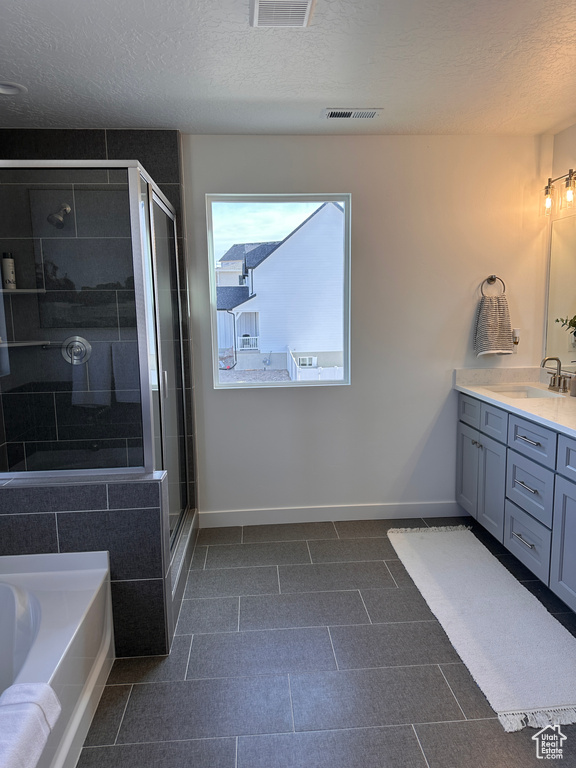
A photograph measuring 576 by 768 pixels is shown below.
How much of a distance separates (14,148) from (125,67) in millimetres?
1189

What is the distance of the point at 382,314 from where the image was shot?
340 centimetres

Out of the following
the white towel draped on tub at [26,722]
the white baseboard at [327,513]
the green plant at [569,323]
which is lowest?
the white baseboard at [327,513]

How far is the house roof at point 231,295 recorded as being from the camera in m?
3.36


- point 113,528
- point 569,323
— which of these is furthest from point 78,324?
point 569,323

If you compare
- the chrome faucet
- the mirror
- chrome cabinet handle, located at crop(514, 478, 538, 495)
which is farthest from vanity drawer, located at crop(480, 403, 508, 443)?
the mirror

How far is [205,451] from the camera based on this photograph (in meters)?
3.44

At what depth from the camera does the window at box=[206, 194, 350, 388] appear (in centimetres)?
332

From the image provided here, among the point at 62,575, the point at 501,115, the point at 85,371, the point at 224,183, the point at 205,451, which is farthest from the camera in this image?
the point at 205,451

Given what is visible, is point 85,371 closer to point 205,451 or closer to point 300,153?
point 205,451

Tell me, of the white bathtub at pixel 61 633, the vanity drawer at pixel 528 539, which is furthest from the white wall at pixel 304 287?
the white bathtub at pixel 61 633

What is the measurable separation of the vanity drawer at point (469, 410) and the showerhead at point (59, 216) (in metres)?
2.49

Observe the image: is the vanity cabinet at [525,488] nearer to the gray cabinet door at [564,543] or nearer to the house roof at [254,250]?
the gray cabinet door at [564,543]

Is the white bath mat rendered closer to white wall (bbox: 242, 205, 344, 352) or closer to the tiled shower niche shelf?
white wall (bbox: 242, 205, 344, 352)

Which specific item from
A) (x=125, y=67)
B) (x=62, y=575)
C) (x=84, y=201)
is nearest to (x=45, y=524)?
(x=62, y=575)
